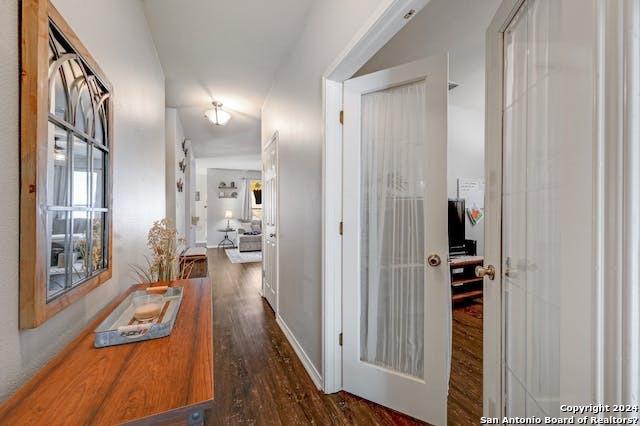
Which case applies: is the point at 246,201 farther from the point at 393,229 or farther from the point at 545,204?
the point at 545,204

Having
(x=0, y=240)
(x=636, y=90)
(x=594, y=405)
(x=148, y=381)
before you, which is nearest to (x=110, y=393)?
(x=148, y=381)

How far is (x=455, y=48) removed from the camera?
2307mm

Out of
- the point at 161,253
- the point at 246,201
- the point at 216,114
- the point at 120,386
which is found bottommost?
the point at 120,386

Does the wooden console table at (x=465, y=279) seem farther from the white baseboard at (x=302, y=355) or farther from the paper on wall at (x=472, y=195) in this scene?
the white baseboard at (x=302, y=355)

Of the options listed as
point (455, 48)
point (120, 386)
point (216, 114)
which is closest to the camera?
point (120, 386)

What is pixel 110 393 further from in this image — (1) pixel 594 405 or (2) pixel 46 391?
(1) pixel 594 405

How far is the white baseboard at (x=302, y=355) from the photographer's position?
6.08ft

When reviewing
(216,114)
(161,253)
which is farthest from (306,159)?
(216,114)

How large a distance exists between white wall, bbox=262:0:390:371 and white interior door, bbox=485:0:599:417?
773 millimetres

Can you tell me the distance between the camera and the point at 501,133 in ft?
3.33

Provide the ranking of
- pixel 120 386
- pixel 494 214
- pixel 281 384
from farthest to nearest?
pixel 281 384
pixel 494 214
pixel 120 386

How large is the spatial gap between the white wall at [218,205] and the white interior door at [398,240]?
868 cm

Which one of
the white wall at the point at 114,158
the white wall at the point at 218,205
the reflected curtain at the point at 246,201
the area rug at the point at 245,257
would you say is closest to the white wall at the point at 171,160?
the white wall at the point at 114,158

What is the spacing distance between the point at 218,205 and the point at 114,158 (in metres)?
8.68
